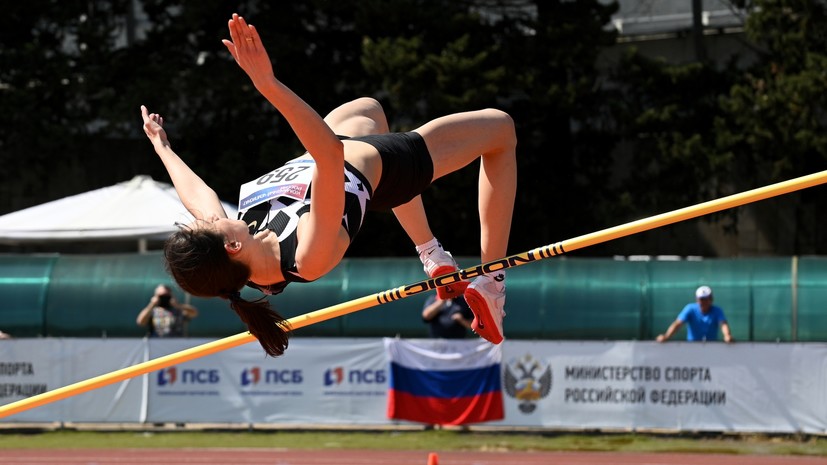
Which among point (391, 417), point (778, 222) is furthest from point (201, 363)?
point (778, 222)

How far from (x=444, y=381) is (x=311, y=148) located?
7767mm

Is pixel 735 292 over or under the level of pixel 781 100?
under

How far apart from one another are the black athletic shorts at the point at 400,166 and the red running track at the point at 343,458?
6.07 metres

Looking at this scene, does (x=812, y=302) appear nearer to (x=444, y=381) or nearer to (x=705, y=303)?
(x=705, y=303)

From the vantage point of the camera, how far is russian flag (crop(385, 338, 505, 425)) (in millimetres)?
11758

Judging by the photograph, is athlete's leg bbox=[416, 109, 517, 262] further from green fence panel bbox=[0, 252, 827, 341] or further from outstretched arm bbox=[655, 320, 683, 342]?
green fence panel bbox=[0, 252, 827, 341]

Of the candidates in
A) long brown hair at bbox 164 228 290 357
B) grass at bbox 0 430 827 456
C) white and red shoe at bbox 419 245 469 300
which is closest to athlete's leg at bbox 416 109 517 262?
white and red shoe at bbox 419 245 469 300

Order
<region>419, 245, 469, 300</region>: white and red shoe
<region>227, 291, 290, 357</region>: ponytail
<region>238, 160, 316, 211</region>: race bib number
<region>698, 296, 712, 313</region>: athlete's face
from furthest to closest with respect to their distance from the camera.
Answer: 1. <region>698, 296, 712, 313</region>: athlete's face
2. <region>419, 245, 469, 300</region>: white and red shoe
3. <region>227, 291, 290, 357</region>: ponytail
4. <region>238, 160, 316, 211</region>: race bib number

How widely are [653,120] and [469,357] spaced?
7.46 m

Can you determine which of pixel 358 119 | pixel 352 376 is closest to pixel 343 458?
pixel 352 376

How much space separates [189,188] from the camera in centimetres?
513

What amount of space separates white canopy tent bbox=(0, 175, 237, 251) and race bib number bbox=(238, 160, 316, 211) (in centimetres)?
768

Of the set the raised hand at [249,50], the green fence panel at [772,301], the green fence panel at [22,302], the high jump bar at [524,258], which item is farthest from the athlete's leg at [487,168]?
the green fence panel at [22,302]

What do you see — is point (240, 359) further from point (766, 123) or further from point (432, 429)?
point (766, 123)
